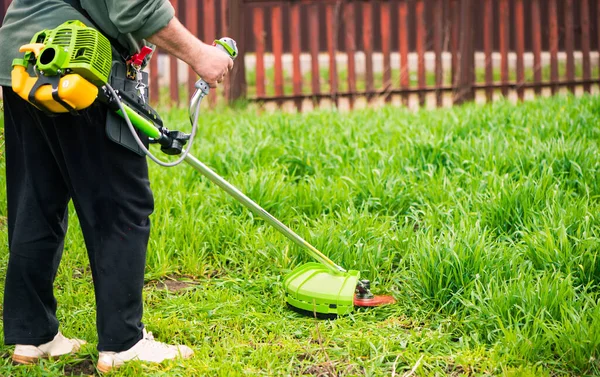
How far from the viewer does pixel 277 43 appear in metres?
7.19

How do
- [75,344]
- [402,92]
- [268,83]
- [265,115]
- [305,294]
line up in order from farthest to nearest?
1. [268,83]
2. [402,92]
3. [265,115]
4. [305,294]
5. [75,344]

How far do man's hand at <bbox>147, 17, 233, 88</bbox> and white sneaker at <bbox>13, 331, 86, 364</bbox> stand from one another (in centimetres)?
108

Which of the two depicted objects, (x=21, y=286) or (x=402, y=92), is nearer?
(x=21, y=286)

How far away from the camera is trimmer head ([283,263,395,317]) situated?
3.08m

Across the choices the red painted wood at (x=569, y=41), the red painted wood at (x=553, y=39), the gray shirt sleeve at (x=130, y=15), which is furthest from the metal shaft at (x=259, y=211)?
the red painted wood at (x=569, y=41)

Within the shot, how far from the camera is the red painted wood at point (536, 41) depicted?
793 centimetres

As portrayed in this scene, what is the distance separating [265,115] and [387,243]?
106 inches

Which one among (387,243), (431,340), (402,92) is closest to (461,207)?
(387,243)

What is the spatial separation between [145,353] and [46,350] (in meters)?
0.38

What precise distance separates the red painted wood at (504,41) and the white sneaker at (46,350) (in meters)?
5.95

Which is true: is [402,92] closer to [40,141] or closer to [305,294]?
[305,294]

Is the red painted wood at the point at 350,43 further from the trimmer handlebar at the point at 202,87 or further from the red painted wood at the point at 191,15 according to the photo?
the trimmer handlebar at the point at 202,87

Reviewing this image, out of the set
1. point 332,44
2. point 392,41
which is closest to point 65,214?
point 332,44

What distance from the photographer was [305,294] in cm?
309
